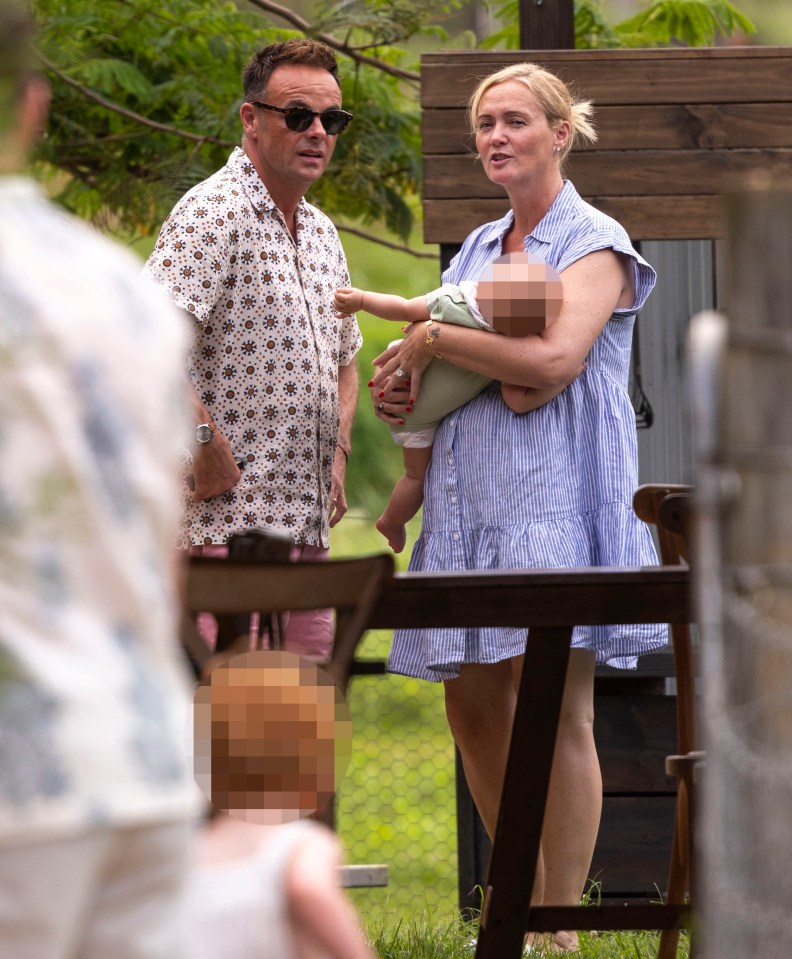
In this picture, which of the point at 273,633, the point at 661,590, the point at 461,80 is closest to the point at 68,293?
the point at 273,633

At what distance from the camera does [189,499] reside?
329 cm

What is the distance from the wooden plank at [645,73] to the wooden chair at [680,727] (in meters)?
1.63

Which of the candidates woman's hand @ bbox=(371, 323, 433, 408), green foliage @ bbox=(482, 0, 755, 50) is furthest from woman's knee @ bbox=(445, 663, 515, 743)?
green foliage @ bbox=(482, 0, 755, 50)

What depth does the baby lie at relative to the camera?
10.0 ft

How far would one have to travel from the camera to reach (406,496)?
3.35 meters

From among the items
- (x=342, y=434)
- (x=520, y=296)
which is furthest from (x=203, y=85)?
(x=520, y=296)

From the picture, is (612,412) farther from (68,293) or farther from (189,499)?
(68,293)

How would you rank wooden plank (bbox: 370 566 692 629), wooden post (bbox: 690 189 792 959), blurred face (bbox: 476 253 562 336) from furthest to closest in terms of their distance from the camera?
1. blurred face (bbox: 476 253 562 336)
2. wooden plank (bbox: 370 566 692 629)
3. wooden post (bbox: 690 189 792 959)

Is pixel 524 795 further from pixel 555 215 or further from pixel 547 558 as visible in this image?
pixel 555 215

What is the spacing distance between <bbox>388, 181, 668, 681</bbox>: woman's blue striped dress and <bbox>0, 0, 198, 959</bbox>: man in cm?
189

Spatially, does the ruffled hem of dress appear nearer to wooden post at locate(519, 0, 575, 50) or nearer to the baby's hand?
the baby's hand

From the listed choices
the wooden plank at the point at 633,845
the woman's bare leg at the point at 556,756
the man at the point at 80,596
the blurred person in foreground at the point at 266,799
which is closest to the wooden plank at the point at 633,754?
the wooden plank at the point at 633,845

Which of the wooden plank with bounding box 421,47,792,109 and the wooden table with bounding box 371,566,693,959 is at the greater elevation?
the wooden plank with bounding box 421,47,792,109

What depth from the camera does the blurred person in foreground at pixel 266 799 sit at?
56.9 inches
